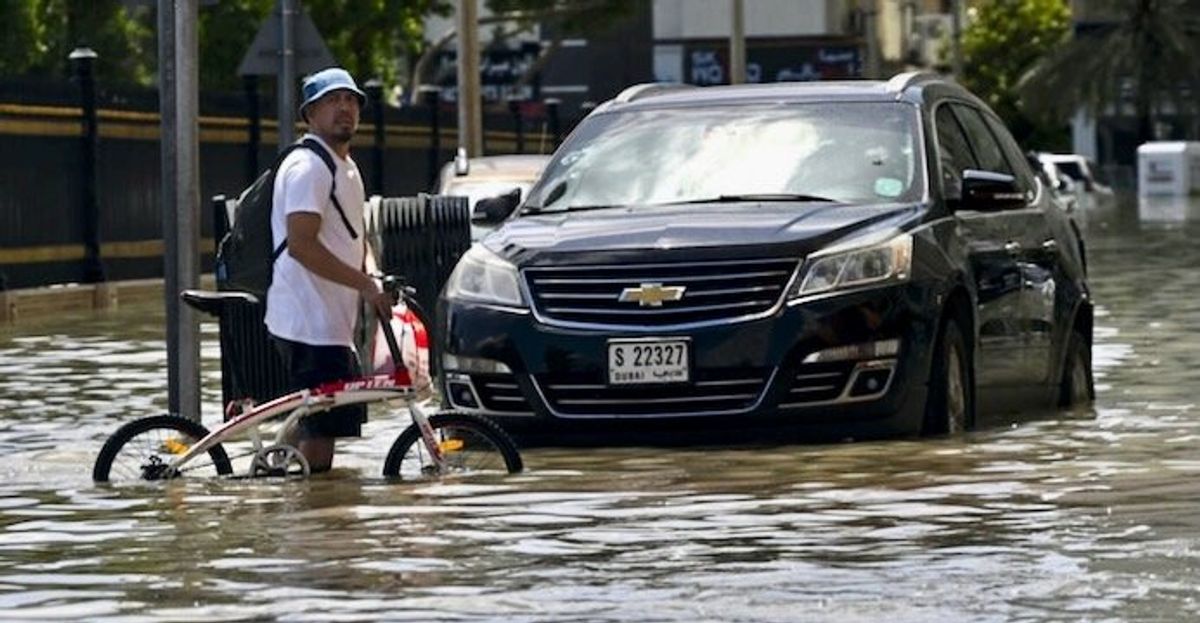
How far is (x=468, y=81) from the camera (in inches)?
1802

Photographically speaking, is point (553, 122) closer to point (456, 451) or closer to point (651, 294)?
point (651, 294)

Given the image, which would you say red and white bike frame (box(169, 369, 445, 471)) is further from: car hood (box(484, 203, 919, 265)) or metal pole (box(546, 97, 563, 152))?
metal pole (box(546, 97, 563, 152))

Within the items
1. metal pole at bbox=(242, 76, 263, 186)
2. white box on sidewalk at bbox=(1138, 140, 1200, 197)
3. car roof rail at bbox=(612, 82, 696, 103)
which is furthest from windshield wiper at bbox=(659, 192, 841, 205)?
white box on sidewalk at bbox=(1138, 140, 1200, 197)

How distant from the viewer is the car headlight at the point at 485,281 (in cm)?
1516

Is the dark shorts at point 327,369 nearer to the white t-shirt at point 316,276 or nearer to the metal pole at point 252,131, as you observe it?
the white t-shirt at point 316,276

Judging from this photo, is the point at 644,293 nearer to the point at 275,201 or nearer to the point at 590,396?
the point at 590,396

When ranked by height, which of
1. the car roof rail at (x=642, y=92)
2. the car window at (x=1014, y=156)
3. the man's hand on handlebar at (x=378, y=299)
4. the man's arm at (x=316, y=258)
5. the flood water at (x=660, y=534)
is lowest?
the flood water at (x=660, y=534)

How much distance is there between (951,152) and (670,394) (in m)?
2.40

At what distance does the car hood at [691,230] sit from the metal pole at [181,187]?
1309 mm

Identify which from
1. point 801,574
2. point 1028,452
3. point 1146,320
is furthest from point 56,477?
point 1146,320

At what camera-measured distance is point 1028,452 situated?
14.8 m

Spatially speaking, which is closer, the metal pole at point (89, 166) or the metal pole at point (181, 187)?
the metal pole at point (181, 187)

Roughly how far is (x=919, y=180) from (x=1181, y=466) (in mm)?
2479

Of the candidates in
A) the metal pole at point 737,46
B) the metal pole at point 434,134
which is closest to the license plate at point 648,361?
the metal pole at point 434,134
